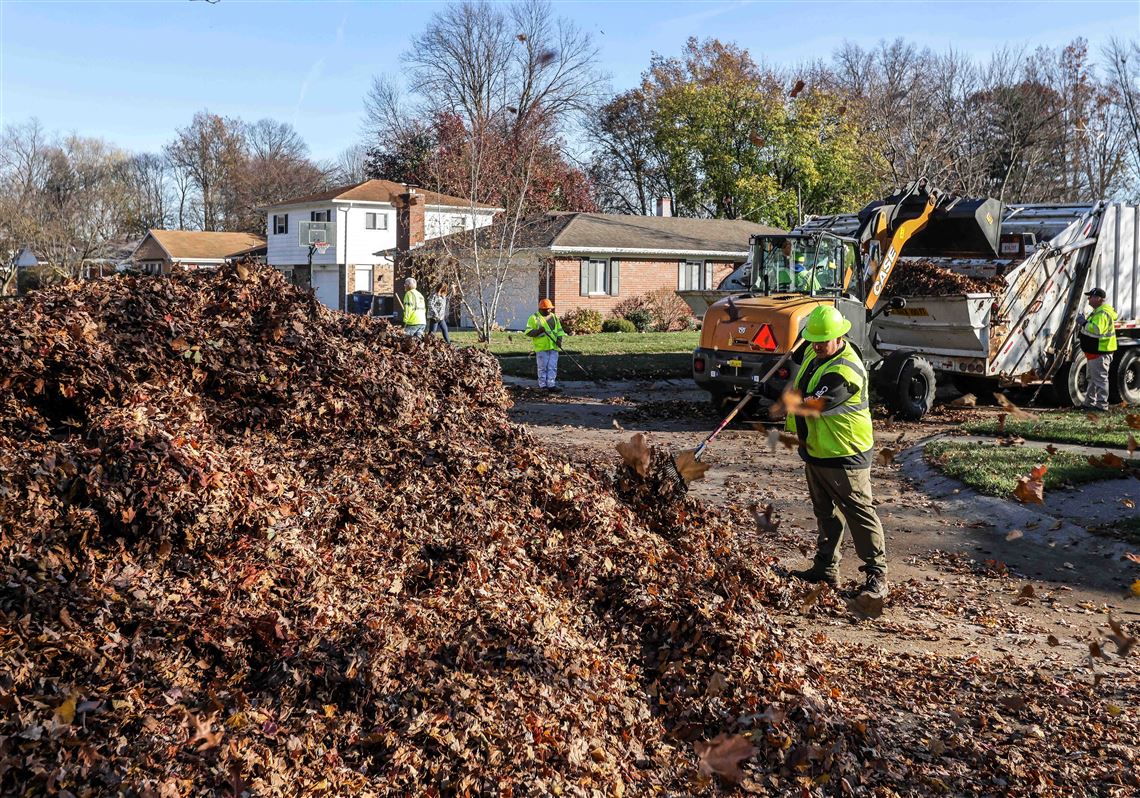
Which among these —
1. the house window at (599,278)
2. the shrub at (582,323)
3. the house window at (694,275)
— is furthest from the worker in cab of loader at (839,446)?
the house window at (694,275)

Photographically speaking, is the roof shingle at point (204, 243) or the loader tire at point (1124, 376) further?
the roof shingle at point (204, 243)

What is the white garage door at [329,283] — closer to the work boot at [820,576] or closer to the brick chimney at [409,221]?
the brick chimney at [409,221]

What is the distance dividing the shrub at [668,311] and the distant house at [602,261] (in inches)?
29.4

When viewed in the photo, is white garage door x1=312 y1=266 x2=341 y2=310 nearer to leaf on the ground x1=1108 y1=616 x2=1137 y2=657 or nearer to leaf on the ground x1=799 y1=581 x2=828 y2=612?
leaf on the ground x1=799 y1=581 x2=828 y2=612

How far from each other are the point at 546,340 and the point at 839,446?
978 cm

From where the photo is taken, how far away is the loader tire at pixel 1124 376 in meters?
14.7

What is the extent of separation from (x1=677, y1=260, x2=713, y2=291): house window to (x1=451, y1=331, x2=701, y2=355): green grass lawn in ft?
24.1

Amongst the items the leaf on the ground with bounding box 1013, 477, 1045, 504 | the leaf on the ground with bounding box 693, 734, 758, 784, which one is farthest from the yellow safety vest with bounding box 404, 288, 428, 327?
the leaf on the ground with bounding box 693, 734, 758, 784

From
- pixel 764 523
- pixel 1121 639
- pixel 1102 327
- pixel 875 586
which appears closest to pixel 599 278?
pixel 1102 327

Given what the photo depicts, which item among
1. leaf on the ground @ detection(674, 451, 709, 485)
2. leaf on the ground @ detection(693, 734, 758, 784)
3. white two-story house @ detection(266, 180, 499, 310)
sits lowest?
leaf on the ground @ detection(693, 734, 758, 784)

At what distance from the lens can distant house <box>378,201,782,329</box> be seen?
107ft

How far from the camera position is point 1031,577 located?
7.48 m

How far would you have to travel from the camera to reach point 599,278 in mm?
33812

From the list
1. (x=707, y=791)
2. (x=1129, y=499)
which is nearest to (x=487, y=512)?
(x=707, y=791)
